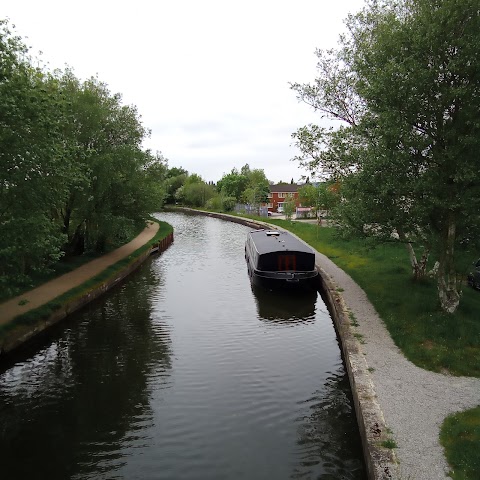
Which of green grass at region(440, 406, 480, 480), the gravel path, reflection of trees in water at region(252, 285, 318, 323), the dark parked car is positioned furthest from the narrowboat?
green grass at region(440, 406, 480, 480)

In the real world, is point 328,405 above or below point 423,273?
below

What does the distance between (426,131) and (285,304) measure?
9514 mm

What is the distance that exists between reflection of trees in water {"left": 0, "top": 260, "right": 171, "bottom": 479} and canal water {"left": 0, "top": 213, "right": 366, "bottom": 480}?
0.03 meters

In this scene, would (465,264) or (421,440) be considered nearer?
(421,440)

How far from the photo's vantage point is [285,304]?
19688mm

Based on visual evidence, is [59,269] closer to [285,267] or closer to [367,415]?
[285,267]

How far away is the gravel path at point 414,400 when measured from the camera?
6750mm

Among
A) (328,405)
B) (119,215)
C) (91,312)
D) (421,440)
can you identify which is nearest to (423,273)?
(328,405)

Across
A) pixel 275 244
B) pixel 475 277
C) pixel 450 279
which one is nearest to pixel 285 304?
pixel 275 244

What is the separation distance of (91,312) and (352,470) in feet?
42.7

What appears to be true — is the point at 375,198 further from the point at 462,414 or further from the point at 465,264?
the point at 462,414

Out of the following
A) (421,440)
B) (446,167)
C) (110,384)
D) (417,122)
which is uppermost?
(417,122)

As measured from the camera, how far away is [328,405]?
33.6 feet

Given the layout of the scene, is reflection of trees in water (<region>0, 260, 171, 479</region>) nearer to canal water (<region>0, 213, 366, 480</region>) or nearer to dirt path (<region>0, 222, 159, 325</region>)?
canal water (<region>0, 213, 366, 480</region>)
